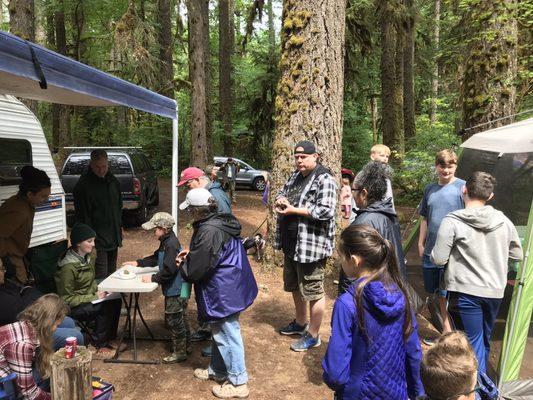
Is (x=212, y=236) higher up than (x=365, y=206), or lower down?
lower down

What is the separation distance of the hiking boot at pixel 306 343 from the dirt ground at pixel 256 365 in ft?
0.17

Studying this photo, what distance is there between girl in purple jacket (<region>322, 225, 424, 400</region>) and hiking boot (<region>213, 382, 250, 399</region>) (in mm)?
1548

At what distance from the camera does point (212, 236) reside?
323 centimetres

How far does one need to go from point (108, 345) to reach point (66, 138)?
1752 cm

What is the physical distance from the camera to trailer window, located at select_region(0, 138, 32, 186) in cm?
624

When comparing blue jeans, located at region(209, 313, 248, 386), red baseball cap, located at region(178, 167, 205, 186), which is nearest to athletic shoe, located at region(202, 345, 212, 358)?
blue jeans, located at region(209, 313, 248, 386)

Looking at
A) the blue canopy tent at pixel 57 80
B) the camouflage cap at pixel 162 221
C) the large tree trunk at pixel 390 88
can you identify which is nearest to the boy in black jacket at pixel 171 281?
the camouflage cap at pixel 162 221

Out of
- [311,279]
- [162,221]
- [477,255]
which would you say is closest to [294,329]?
[311,279]

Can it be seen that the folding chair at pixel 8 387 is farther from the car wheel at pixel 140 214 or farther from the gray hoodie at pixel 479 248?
the car wheel at pixel 140 214

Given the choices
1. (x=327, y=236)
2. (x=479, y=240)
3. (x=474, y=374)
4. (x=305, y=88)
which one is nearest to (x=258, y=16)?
(x=305, y=88)

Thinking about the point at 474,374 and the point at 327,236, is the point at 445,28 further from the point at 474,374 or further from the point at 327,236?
the point at 474,374

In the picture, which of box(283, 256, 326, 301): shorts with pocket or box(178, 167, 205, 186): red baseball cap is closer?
box(178, 167, 205, 186): red baseball cap

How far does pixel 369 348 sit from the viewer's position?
2.06 metres

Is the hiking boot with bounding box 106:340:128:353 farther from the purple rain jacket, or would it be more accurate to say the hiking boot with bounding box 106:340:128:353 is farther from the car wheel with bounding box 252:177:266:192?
the car wheel with bounding box 252:177:266:192
